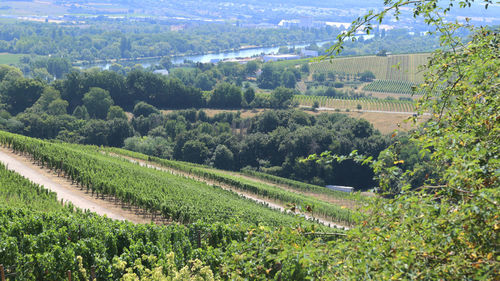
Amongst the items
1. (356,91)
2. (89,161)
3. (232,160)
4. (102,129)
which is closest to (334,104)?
(356,91)

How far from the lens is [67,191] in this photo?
29.6 meters

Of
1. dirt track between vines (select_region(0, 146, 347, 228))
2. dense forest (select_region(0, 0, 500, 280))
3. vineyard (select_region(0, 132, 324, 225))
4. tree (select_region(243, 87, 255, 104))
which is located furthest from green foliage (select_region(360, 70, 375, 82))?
dirt track between vines (select_region(0, 146, 347, 228))

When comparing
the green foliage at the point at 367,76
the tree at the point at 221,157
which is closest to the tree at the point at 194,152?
the tree at the point at 221,157

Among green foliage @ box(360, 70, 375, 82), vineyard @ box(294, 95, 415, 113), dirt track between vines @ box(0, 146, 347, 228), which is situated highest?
dirt track between vines @ box(0, 146, 347, 228)

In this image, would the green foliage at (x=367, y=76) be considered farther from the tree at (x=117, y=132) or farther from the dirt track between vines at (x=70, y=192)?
the dirt track between vines at (x=70, y=192)

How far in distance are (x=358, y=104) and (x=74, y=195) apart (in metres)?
106

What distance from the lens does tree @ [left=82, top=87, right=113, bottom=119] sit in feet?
332

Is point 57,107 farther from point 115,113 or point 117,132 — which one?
point 117,132

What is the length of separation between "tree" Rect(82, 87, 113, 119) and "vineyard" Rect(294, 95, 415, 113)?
46.3m

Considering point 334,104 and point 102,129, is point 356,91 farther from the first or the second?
point 102,129

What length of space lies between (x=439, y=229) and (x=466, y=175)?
2.44 feet

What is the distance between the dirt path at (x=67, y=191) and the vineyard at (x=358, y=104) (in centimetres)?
9344

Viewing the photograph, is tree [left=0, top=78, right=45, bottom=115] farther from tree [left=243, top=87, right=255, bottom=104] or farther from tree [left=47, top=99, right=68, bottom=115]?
tree [left=243, top=87, right=255, bottom=104]

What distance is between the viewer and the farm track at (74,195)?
26672 mm
